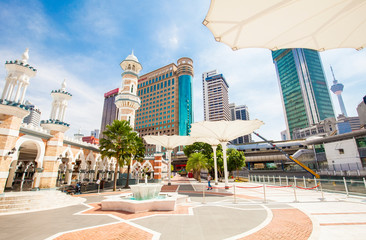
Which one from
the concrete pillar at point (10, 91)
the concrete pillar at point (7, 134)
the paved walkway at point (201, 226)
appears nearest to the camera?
the paved walkway at point (201, 226)

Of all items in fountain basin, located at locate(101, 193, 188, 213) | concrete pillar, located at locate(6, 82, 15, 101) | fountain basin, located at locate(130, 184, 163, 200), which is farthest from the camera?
concrete pillar, located at locate(6, 82, 15, 101)

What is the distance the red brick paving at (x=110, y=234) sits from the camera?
5.89 m

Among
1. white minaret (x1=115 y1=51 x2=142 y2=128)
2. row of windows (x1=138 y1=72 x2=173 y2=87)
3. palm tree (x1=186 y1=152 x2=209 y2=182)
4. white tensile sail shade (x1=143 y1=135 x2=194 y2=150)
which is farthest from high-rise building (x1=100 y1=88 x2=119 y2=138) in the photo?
white tensile sail shade (x1=143 y1=135 x2=194 y2=150)

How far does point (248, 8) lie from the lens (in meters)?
5.30

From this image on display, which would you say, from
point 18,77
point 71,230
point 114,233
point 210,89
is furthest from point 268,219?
point 210,89

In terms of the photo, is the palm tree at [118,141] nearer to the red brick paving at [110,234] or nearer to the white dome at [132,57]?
the red brick paving at [110,234]

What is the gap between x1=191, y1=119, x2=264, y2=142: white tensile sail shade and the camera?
21433mm

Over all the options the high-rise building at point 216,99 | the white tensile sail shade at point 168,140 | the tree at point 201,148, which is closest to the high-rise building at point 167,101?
the high-rise building at point 216,99

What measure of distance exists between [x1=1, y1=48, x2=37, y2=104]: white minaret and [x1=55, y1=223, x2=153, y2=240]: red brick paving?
13.9 metres

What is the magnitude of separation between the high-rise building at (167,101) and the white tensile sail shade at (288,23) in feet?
284

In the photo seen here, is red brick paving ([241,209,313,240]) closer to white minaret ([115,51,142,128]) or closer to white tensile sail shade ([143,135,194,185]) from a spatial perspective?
white tensile sail shade ([143,135,194,185])

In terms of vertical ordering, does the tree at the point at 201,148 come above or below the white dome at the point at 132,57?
below

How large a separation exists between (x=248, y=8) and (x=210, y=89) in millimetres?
145515

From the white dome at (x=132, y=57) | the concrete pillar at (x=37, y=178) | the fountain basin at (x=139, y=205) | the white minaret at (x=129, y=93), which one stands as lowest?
the fountain basin at (x=139, y=205)
